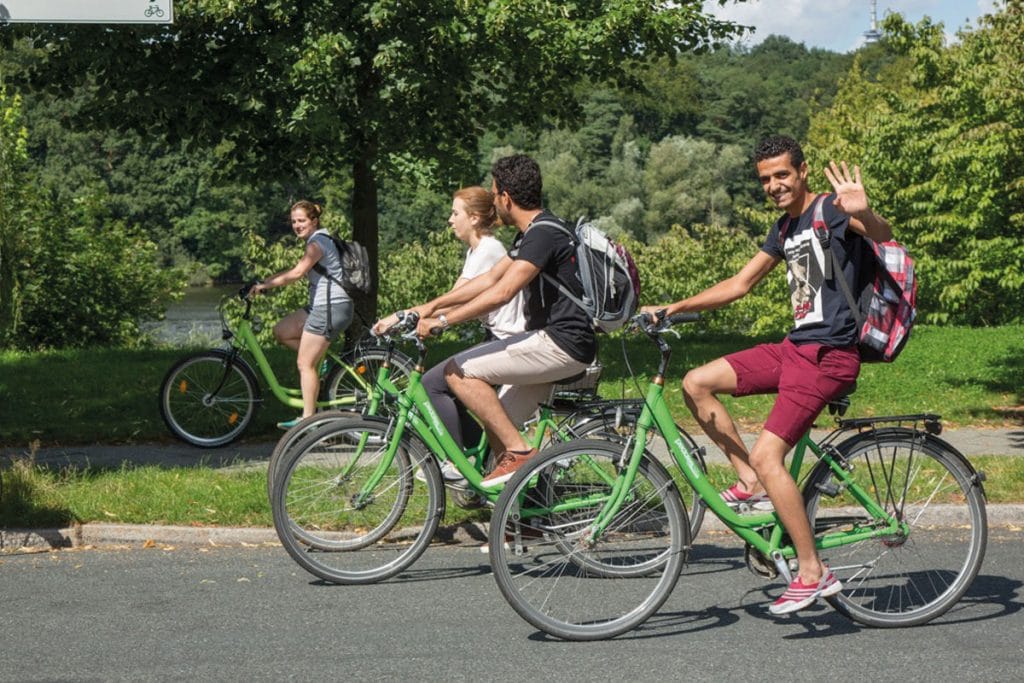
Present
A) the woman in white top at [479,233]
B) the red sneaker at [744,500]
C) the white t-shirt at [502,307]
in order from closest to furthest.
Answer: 1. the red sneaker at [744,500]
2. the white t-shirt at [502,307]
3. the woman in white top at [479,233]

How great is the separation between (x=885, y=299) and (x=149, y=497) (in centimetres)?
431

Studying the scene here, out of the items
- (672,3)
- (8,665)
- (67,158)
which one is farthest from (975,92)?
(67,158)

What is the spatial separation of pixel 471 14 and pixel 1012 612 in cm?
949

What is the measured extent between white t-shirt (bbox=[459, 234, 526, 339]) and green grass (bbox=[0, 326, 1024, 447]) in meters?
2.05

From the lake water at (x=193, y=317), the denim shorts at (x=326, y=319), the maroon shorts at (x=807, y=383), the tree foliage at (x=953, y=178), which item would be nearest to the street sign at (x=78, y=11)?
the denim shorts at (x=326, y=319)

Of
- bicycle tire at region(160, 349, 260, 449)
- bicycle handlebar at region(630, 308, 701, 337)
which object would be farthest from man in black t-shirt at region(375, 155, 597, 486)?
bicycle tire at region(160, 349, 260, 449)

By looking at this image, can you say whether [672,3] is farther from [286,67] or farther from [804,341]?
[804,341]

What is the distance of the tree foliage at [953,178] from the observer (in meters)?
25.4

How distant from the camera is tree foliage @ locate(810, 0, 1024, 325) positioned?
25422 millimetres

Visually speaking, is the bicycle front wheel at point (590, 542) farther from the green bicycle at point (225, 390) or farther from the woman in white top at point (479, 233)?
the green bicycle at point (225, 390)

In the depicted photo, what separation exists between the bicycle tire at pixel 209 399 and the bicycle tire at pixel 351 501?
4.13 m

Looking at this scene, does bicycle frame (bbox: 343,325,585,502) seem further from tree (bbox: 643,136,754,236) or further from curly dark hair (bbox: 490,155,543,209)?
tree (bbox: 643,136,754,236)

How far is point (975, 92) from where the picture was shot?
2528 centimetres

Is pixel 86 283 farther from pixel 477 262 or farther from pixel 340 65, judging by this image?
pixel 477 262
